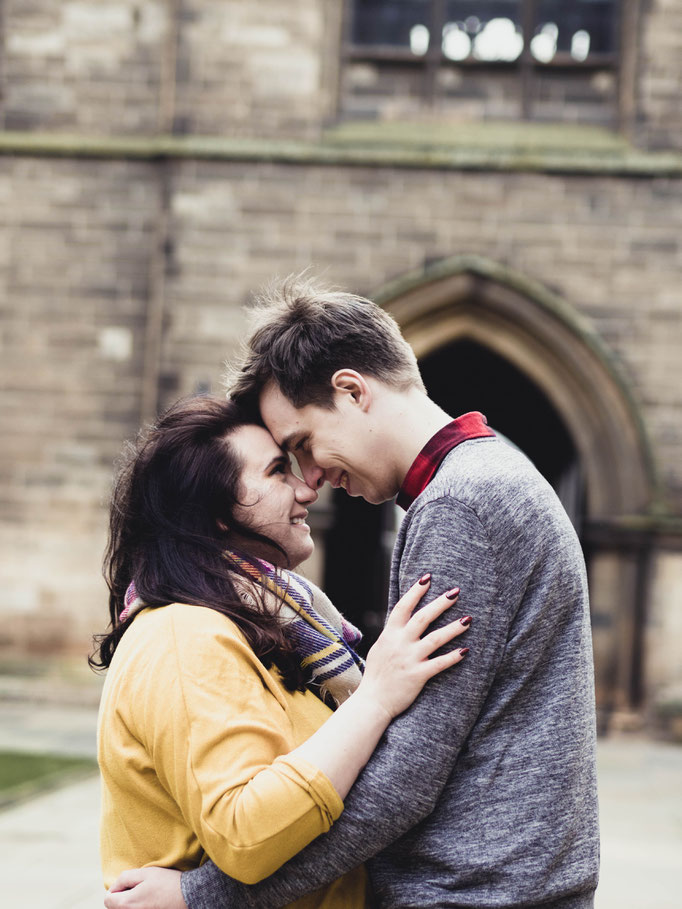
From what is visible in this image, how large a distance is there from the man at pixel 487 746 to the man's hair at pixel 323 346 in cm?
23

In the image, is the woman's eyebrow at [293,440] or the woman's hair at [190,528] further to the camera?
the woman's eyebrow at [293,440]

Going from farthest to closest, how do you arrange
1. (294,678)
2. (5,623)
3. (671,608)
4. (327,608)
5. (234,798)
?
(5,623) → (671,608) → (327,608) → (294,678) → (234,798)

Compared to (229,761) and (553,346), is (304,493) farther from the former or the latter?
(553,346)

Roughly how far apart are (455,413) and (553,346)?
5287 millimetres

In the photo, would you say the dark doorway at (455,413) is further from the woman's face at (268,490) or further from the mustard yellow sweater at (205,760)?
the mustard yellow sweater at (205,760)

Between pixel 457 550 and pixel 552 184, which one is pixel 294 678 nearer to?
pixel 457 550

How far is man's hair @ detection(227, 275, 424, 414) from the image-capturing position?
→ 1.62 meters

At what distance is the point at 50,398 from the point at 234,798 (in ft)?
25.9

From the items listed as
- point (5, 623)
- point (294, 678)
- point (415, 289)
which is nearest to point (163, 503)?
point (294, 678)

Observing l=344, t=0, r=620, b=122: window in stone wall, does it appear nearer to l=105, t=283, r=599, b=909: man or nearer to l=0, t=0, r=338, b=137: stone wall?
l=0, t=0, r=338, b=137: stone wall

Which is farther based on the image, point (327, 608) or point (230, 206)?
point (230, 206)

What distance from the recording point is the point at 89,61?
8.97 meters

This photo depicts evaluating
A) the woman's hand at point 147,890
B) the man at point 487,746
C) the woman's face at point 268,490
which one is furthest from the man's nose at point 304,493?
the woman's hand at point 147,890

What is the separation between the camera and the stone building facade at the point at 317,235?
329 inches
